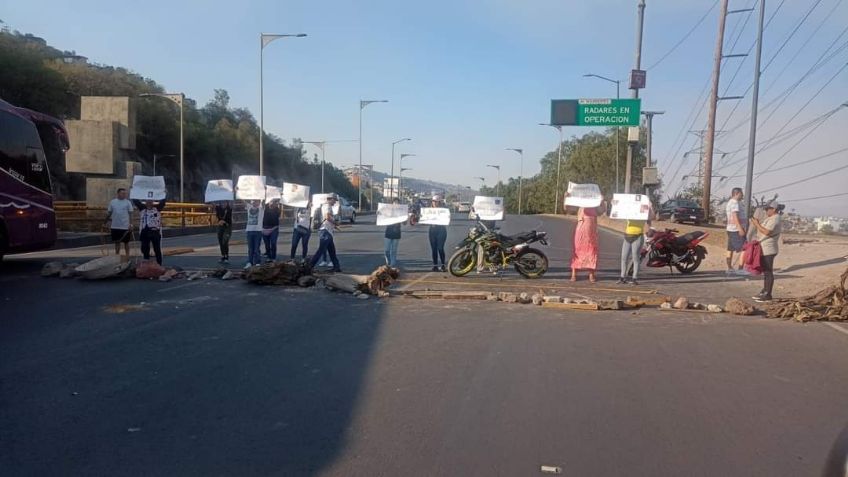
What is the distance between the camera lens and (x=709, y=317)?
32.2 feet

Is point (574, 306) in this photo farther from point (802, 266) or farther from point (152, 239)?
point (802, 266)

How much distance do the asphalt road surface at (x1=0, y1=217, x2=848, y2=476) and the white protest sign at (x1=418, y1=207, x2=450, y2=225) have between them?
4.32 m

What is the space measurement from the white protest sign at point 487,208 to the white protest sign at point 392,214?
1635 mm

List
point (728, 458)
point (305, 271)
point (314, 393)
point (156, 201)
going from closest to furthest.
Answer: point (728, 458), point (314, 393), point (305, 271), point (156, 201)

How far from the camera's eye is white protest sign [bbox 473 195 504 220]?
48.7ft

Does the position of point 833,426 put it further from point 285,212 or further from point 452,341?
point 285,212

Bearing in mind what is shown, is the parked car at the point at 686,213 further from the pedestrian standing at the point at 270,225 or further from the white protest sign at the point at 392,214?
the pedestrian standing at the point at 270,225

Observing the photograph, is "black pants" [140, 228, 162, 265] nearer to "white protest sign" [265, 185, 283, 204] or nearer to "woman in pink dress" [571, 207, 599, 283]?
"white protest sign" [265, 185, 283, 204]

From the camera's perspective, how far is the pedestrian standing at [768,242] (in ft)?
36.7

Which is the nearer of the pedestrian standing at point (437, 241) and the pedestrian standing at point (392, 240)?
the pedestrian standing at point (392, 240)

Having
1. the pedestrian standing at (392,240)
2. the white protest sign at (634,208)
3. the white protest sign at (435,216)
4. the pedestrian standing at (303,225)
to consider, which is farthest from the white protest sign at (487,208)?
the pedestrian standing at (303,225)

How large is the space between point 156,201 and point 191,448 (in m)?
10.9

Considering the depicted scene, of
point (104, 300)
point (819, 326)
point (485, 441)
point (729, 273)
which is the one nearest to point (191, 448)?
point (485, 441)

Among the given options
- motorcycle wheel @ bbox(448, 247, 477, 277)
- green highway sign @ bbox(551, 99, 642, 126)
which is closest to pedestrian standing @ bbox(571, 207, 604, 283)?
motorcycle wheel @ bbox(448, 247, 477, 277)
